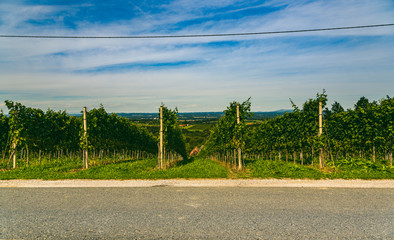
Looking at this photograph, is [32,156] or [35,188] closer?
[35,188]

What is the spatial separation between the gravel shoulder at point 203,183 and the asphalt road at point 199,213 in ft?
2.39

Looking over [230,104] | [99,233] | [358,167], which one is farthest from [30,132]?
[358,167]

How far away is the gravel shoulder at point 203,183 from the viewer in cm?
776

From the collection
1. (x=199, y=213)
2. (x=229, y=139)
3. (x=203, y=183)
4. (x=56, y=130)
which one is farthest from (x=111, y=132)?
(x=199, y=213)

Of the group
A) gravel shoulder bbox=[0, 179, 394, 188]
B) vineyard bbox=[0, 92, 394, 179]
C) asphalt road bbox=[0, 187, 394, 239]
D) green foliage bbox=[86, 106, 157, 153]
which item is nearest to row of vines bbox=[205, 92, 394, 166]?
vineyard bbox=[0, 92, 394, 179]

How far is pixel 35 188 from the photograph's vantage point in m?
7.63

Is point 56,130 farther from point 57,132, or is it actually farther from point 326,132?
point 326,132

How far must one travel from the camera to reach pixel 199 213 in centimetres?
508

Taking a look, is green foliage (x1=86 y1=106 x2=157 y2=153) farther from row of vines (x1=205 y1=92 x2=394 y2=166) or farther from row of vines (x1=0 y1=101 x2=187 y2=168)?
row of vines (x1=205 y1=92 x2=394 y2=166)

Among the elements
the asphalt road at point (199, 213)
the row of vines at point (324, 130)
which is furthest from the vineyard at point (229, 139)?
the asphalt road at point (199, 213)

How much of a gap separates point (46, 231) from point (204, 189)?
14.4 ft

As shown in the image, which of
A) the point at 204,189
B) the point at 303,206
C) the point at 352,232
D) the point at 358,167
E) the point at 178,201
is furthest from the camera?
the point at 358,167

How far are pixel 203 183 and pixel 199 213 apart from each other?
3090mm

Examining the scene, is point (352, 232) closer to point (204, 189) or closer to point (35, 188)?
point (204, 189)
